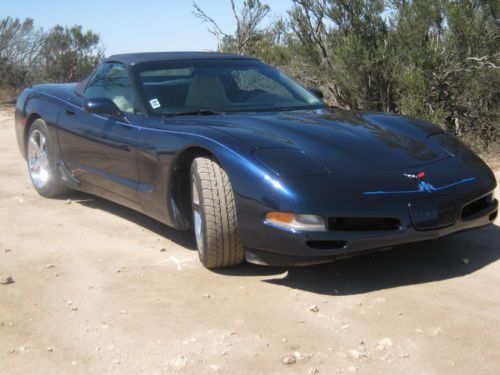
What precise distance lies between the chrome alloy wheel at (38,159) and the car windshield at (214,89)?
61.1 inches

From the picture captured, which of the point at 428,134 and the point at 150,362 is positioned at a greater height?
the point at 428,134

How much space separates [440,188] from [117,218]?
2705 millimetres

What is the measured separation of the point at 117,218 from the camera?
5609mm

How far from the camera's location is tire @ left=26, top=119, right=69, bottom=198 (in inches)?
239

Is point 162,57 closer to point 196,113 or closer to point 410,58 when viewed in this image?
point 196,113

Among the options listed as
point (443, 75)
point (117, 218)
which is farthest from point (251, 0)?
point (117, 218)

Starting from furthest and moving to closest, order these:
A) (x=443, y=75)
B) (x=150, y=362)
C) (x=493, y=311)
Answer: (x=443, y=75), (x=493, y=311), (x=150, y=362)

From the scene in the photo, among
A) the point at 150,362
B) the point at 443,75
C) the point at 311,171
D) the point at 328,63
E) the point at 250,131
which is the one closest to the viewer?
the point at 150,362

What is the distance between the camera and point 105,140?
16.7 feet

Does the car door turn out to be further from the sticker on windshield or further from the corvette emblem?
the corvette emblem

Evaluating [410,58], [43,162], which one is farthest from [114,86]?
[410,58]

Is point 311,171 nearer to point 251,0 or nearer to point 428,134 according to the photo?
point 428,134

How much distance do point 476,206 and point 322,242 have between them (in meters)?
1.11

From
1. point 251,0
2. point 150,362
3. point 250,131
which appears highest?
point 251,0
